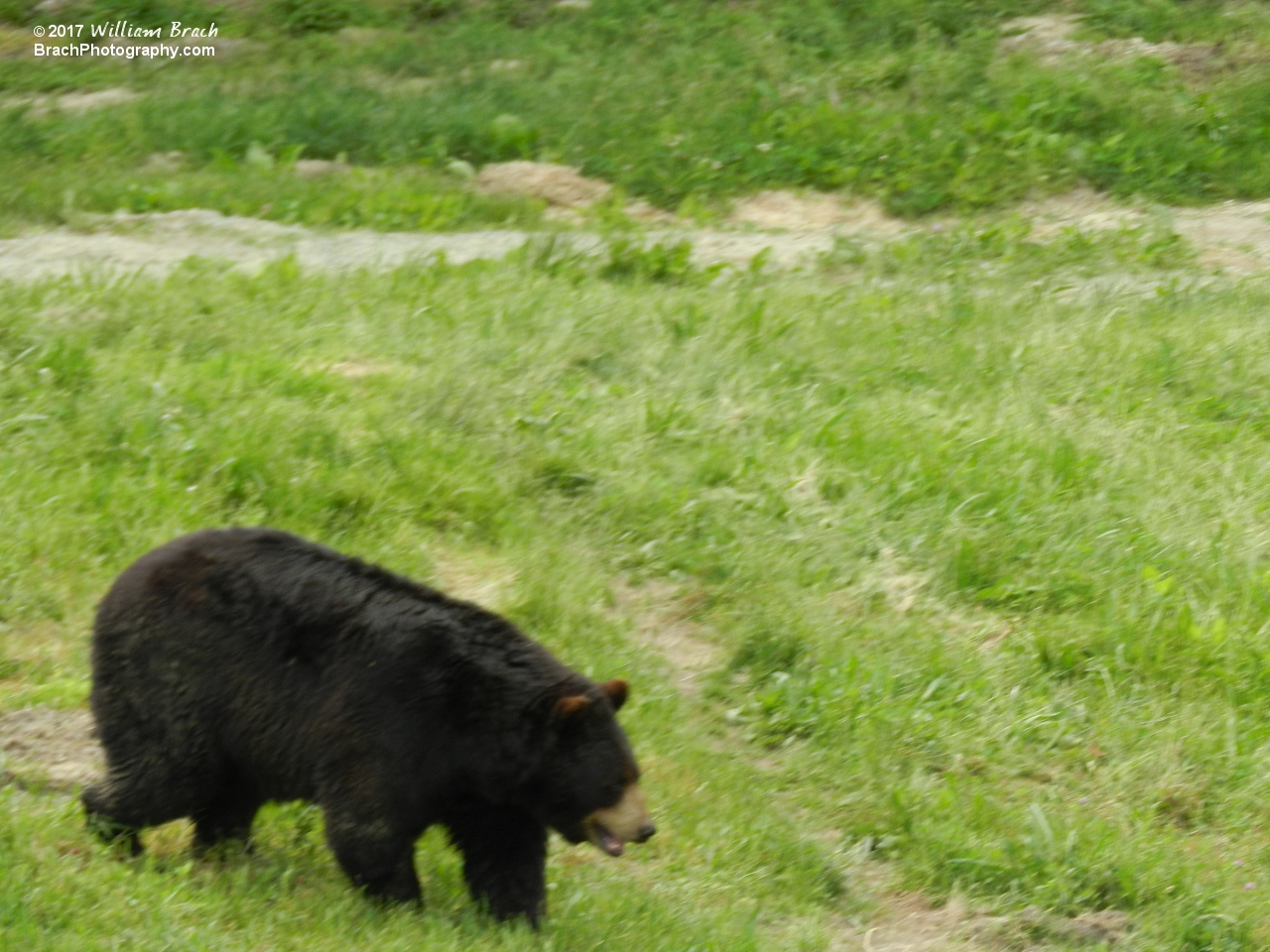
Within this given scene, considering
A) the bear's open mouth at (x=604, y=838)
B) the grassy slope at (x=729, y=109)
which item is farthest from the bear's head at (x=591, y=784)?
the grassy slope at (x=729, y=109)

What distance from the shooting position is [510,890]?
4.91 m

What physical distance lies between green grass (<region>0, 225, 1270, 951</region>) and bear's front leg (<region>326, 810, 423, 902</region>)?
9 cm

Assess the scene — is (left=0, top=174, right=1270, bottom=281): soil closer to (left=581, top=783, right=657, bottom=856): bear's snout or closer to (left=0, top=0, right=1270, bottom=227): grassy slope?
(left=0, top=0, right=1270, bottom=227): grassy slope

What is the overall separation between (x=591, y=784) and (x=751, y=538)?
11.0ft

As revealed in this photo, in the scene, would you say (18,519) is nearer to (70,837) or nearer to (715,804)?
(70,837)

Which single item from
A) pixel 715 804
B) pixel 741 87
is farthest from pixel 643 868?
pixel 741 87

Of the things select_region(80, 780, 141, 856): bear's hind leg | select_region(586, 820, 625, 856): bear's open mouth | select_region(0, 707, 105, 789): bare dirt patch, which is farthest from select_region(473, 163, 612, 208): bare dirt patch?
select_region(586, 820, 625, 856): bear's open mouth

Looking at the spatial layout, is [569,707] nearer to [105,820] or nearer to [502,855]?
[502,855]

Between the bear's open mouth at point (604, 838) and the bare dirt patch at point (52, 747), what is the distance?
1727mm

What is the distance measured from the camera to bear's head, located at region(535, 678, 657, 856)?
4809 millimetres

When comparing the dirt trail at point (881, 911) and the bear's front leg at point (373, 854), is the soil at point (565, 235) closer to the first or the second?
the dirt trail at point (881, 911)

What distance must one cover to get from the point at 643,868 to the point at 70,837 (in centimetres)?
194

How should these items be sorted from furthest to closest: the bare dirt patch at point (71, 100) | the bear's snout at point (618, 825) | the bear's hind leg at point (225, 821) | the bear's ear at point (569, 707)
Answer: the bare dirt patch at point (71, 100), the bear's hind leg at point (225, 821), the bear's snout at point (618, 825), the bear's ear at point (569, 707)

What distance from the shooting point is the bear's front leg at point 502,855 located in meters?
4.93
